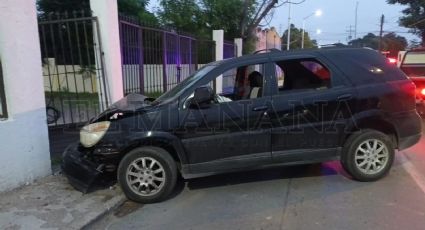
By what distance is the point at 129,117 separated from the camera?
5.24 m

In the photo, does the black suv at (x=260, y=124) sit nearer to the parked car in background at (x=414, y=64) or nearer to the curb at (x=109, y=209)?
the curb at (x=109, y=209)

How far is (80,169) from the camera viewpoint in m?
Answer: 5.30

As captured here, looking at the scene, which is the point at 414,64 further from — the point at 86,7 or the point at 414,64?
the point at 86,7

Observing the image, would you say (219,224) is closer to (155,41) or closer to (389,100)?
(389,100)

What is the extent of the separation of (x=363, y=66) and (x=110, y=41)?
419 cm

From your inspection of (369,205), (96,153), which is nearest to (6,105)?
(96,153)

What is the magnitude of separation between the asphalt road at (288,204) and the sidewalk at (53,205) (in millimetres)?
201

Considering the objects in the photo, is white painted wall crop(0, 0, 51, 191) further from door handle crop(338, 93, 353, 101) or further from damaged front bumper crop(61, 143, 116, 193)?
door handle crop(338, 93, 353, 101)

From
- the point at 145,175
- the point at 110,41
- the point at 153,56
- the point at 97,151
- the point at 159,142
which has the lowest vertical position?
the point at 145,175

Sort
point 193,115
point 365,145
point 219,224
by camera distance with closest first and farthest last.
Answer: point 219,224, point 193,115, point 365,145

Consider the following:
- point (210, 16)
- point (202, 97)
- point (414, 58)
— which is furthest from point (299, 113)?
point (210, 16)

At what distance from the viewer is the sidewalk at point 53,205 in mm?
4625

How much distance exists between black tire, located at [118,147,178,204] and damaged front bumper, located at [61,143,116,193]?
0.30 metres

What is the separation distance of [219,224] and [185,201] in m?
0.88
